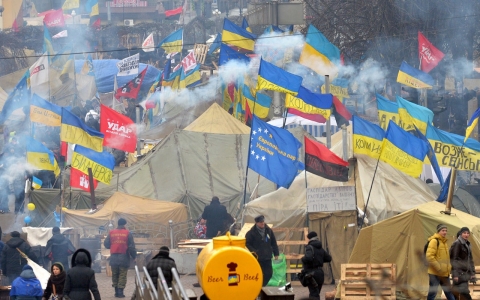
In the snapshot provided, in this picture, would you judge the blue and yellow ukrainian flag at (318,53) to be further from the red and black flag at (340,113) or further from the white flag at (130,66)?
→ the white flag at (130,66)

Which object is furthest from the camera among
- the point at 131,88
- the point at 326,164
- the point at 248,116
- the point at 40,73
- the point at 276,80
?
the point at 131,88

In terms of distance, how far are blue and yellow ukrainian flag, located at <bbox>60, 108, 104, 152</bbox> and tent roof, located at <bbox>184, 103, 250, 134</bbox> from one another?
5.93 m

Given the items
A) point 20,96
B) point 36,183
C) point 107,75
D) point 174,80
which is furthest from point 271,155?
point 107,75

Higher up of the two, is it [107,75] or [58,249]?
[58,249]

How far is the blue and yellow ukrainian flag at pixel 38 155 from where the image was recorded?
66.1ft

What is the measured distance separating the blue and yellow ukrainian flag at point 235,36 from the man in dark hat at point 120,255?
12500 millimetres

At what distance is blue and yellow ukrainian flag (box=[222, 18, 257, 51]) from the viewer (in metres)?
26.9

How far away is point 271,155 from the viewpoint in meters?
16.6

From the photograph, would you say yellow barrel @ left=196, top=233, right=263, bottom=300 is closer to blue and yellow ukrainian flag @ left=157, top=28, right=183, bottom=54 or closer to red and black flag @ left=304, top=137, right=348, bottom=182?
red and black flag @ left=304, top=137, right=348, bottom=182

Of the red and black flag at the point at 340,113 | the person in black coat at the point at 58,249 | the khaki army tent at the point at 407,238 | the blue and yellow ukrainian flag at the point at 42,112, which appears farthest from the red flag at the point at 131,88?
the khaki army tent at the point at 407,238

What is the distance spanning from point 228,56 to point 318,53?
5329 mm

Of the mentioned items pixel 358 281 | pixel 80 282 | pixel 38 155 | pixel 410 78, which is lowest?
pixel 358 281

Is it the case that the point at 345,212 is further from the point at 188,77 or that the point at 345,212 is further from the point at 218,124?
the point at 188,77

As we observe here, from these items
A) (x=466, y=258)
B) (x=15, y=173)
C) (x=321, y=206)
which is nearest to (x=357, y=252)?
(x=321, y=206)
